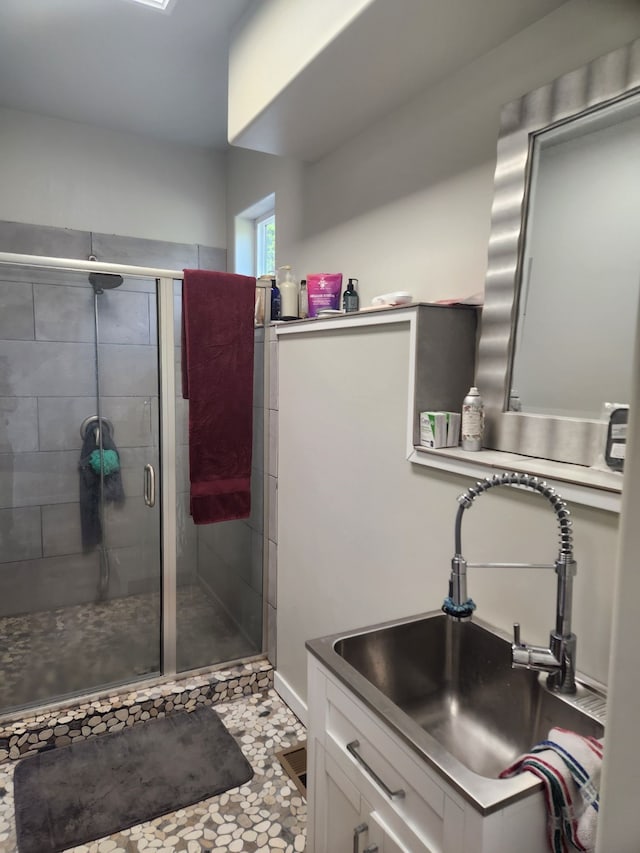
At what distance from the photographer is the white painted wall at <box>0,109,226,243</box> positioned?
2.84 metres

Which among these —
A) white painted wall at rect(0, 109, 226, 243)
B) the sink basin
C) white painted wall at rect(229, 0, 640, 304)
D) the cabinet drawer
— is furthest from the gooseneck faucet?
white painted wall at rect(0, 109, 226, 243)

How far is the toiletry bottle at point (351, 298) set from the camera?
1.96m

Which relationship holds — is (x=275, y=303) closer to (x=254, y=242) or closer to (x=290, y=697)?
(x=254, y=242)

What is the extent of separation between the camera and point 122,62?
2.33 meters

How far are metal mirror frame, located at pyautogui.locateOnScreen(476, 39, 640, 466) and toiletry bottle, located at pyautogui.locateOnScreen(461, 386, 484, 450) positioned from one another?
0.05 m

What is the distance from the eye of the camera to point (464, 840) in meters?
0.81

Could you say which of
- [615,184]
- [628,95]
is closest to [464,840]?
[615,184]

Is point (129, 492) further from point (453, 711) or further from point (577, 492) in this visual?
point (577, 492)

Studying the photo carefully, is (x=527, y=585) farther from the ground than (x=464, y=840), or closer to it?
farther from the ground

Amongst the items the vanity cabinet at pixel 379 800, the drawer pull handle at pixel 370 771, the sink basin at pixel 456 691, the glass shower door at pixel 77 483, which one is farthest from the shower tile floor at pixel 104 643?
the drawer pull handle at pixel 370 771

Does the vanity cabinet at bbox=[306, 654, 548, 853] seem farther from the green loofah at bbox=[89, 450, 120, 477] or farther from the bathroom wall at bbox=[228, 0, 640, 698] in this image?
the green loofah at bbox=[89, 450, 120, 477]

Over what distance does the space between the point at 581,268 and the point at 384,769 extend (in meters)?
1.12

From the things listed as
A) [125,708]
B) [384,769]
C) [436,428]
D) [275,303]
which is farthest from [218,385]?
[384,769]

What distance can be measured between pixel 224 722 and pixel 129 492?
3.47ft
